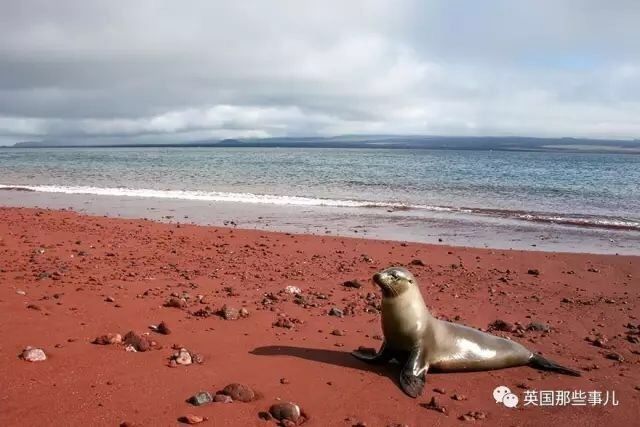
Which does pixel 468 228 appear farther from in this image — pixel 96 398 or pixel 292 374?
pixel 96 398

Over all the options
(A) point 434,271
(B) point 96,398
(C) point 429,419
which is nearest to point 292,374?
(C) point 429,419

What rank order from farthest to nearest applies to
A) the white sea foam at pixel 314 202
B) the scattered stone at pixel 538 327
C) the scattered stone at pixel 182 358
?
the white sea foam at pixel 314 202, the scattered stone at pixel 538 327, the scattered stone at pixel 182 358

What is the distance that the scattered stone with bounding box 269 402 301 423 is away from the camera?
5.43m

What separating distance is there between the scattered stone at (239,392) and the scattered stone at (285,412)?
0.29 meters

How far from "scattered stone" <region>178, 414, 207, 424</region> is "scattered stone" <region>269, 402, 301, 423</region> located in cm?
66

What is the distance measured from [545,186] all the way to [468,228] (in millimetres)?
22959

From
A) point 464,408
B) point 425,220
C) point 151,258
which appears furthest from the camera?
point 425,220

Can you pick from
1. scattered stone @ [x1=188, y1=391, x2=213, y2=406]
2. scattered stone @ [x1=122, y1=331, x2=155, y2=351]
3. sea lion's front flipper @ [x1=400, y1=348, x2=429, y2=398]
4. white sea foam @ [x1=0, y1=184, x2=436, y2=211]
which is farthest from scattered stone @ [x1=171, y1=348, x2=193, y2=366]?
white sea foam @ [x1=0, y1=184, x2=436, y2=211]

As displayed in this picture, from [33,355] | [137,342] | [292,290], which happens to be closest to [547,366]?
[292,290]

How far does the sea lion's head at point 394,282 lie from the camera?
674 cm

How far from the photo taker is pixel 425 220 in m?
21.8

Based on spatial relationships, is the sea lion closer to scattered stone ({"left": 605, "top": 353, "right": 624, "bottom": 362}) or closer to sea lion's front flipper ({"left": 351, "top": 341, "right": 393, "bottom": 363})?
sea lion's front flipper ({"left": 351, "top": 341, "right": 393, "bottom": 363})

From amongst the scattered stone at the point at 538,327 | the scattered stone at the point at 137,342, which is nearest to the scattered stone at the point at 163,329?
the scattered stone at the point at 137,342

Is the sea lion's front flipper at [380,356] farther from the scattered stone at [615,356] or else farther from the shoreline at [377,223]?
the shoreline at [377,223]
